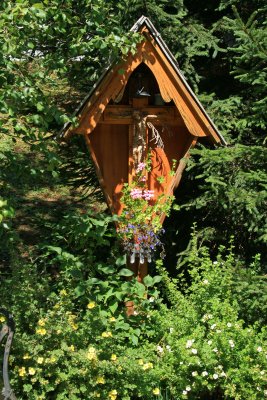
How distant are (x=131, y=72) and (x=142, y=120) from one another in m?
0.38

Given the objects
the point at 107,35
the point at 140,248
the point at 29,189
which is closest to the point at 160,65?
the point at 107,35

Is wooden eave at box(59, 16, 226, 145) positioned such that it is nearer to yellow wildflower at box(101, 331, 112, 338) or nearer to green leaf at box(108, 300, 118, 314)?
green leaf at box(108, 300, 118, 314)

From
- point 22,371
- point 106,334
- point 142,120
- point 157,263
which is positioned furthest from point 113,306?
point 142,120

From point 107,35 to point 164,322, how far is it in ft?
6.86

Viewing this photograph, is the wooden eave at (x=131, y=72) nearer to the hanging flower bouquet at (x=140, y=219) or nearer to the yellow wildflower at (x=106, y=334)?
the hanging flower bouquet at (x=140, y=219)

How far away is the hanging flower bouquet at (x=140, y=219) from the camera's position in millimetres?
4379

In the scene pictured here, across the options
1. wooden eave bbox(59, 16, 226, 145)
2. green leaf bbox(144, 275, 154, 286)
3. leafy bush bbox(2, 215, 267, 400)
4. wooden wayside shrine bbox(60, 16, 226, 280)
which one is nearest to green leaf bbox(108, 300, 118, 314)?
leafy bush bbox(2, 215, 267, 400)

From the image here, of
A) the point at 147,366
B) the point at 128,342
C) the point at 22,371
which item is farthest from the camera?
the point at 128,342

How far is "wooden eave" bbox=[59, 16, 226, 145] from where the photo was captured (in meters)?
4.14

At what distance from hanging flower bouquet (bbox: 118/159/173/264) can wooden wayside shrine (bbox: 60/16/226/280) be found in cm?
10

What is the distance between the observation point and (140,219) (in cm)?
438

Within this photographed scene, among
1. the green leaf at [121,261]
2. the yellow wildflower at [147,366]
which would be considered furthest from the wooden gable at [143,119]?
the yellow wildflower at [147,366]

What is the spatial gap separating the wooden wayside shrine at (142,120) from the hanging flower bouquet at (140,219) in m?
0.10

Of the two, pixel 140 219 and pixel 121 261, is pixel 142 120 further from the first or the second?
pixel 121 261
